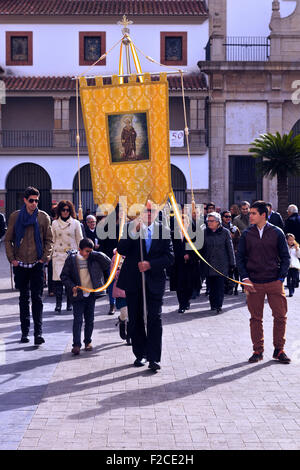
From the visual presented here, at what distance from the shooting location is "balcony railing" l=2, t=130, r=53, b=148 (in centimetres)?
3588

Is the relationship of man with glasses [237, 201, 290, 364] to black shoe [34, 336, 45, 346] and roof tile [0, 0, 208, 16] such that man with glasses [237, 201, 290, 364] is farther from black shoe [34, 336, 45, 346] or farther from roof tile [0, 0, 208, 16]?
roof tile [0, 0, 208, 16]

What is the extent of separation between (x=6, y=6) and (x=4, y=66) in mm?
3018

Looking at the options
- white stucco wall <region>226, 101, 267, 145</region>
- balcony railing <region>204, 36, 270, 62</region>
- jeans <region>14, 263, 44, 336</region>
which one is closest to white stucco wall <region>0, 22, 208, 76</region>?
balcony railing <region>204, 36, 270, 62</region>

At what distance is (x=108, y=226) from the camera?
44.3ft

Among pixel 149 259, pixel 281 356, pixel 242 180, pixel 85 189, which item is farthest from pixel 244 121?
pixel 149 259

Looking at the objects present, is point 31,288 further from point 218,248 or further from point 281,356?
point 218,248

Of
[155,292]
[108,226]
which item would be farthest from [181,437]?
[108,226]

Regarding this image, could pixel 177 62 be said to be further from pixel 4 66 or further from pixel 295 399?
pixel 295 399

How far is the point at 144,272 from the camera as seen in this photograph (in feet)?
27.2

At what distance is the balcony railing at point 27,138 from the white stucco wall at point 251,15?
10.1 m

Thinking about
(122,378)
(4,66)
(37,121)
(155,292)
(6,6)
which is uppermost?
(6,6)

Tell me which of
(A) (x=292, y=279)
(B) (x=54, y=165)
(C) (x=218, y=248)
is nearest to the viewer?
(C) (x=218, y=248)

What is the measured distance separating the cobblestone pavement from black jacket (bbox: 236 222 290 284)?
99cm

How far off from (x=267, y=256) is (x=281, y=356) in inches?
45.4
